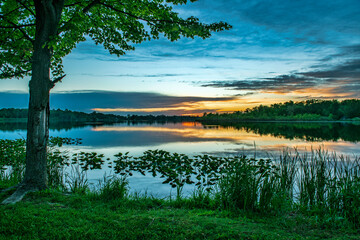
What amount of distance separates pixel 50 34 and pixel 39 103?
71.0 inches

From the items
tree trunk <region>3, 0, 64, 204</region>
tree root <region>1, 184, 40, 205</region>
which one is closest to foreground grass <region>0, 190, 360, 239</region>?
tree root <region>1, 184, 40, 205</region>

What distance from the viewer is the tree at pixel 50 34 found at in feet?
19.7

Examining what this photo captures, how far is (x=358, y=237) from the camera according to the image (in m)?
4.12

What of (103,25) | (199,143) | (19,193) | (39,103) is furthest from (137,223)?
(199,143)

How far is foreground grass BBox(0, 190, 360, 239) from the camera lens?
3.89 metres

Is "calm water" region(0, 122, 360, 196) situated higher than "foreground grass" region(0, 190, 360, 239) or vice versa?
"foreground grass" region(0, 190, 360, 239)

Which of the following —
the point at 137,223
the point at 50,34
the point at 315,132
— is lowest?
the point at 315,132

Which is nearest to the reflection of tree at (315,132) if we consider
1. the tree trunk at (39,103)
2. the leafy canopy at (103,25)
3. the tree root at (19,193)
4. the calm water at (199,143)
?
the calm water at (199,143)

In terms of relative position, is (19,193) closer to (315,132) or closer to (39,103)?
(39,103)

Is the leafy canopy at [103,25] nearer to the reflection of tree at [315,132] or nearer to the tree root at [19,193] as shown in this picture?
the tree root at [19,193]

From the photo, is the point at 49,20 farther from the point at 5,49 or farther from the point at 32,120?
the point at 5,49

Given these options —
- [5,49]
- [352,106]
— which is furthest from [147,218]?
[352,106]

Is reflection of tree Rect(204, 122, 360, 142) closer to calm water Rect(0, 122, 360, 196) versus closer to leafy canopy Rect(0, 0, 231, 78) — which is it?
calm water Rect(0, 122, 360, 196)

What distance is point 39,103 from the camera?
5.98 metres
